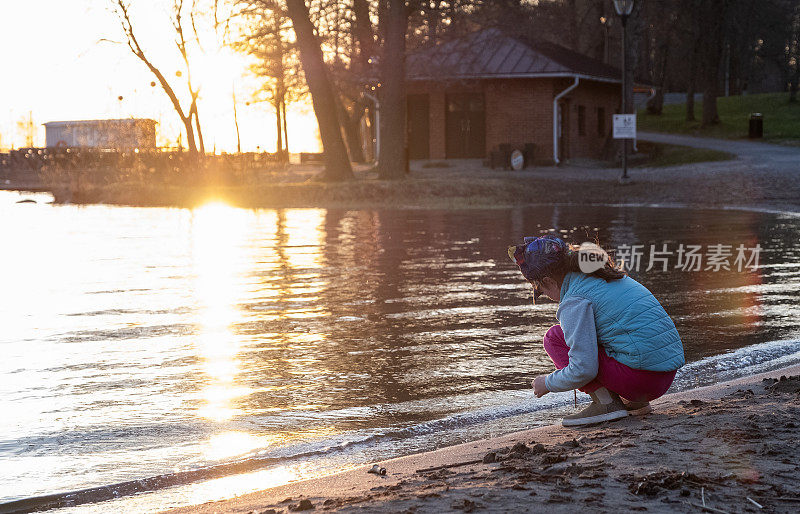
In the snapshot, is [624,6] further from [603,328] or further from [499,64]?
[603,328]

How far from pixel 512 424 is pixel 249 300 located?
5.58m

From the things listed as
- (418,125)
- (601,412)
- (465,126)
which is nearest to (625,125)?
(465,126)

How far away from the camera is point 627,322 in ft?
16.6

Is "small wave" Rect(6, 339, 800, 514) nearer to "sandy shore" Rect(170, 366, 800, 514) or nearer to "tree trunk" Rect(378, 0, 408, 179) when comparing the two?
"sandy shore" Rect(170, 366, 800, 514)

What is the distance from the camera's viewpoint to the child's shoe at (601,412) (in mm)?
5238

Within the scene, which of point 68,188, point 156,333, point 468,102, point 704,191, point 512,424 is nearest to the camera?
point 512,424

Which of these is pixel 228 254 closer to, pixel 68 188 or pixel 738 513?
pixel 738 513

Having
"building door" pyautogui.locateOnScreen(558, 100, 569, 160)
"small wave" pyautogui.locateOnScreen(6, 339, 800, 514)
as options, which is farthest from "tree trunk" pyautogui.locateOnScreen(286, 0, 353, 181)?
"small wave" pyautogui.locateOnScreen(6, 339, 800, 514)

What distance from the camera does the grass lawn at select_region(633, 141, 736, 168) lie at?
3769 centimetres

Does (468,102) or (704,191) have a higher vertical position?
(468,102)

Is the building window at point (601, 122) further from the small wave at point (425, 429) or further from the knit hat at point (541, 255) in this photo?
the knit hat at point (541, 255)

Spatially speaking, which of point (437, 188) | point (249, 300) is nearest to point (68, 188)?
point (437, 188)

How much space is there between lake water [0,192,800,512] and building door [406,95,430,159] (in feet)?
87.2

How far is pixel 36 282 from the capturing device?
1268 centimetres
